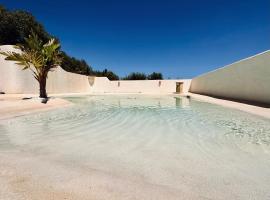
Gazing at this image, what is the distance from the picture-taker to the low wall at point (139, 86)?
30502 mm

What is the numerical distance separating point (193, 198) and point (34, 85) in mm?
22191

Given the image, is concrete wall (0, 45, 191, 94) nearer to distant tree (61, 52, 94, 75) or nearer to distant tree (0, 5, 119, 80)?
distant tree (0, 5, 119, 80)

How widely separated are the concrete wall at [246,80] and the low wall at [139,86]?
12.2m

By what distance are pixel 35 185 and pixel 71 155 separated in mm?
1209

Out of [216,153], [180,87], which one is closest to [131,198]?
[216,153]

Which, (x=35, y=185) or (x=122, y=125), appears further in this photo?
(x=122, y=125)

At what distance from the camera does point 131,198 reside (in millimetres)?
2137

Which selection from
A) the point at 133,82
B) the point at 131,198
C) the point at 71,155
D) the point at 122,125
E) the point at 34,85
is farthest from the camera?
the point at 133,82

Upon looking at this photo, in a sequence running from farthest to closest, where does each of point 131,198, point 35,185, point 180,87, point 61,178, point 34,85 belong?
point 180,87 → point 34,85 → point 61,178 → point 35,185 → point 131,198

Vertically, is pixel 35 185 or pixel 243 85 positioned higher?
pixel 243 85

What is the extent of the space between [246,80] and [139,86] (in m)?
21.2

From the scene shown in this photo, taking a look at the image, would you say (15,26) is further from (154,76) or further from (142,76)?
(154,76)

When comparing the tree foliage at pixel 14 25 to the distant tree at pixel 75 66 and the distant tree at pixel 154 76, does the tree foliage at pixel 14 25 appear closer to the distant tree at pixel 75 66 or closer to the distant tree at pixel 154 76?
the distant tree at pixel 75 66

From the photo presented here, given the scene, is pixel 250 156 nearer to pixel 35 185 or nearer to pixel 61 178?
pixel 61 178
